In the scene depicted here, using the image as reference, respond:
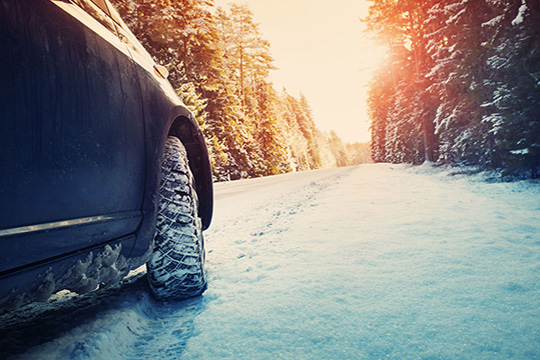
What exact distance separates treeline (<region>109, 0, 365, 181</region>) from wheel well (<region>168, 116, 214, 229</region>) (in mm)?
12393

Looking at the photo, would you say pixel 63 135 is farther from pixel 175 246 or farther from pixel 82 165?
pixel 175 246

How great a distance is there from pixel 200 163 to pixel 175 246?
988 mm

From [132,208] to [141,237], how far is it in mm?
159

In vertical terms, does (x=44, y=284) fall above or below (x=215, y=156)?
below

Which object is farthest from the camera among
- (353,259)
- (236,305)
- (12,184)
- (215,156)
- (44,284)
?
(215,156)

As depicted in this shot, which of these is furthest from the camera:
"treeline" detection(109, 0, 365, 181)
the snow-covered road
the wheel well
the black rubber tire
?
"treeline" detection(109, 0, 365, 181)

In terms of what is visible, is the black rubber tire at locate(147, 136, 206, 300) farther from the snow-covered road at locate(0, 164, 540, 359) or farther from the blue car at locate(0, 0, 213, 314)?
the snow-covered road at locate(0, 164, 540, 359)

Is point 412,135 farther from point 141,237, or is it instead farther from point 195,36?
point 141,237

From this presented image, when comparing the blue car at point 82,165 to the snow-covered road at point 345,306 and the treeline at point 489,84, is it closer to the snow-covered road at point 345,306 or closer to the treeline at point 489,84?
the snow-covered road at point 345,306

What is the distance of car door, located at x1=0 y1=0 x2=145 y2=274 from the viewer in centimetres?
77

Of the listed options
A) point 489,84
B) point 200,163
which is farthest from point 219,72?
point 200,163

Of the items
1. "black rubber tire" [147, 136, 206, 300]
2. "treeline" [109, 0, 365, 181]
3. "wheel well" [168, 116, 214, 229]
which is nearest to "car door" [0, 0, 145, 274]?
"black rubber tire" [147, 136, 206, 300]

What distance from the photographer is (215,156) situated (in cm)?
1730

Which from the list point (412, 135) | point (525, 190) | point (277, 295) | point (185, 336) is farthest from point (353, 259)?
point (412, 135)
